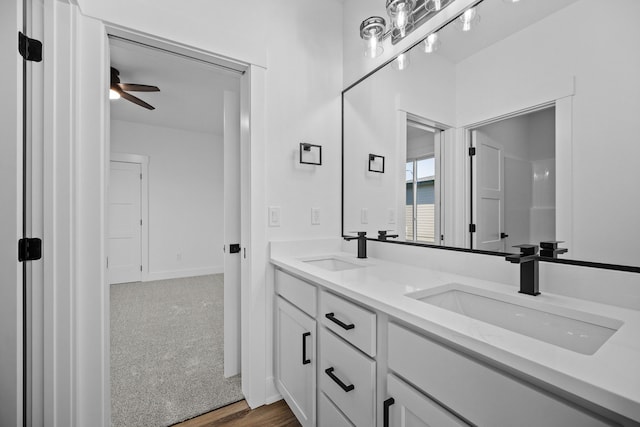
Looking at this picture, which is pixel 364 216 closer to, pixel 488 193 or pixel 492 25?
pixel 488 193

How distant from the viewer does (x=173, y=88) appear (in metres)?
3.19

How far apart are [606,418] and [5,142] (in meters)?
1.78

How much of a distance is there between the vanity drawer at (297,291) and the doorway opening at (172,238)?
0.47m

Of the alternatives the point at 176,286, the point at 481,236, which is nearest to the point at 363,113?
the point at 481,236

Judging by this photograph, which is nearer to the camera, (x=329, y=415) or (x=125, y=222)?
(x=329, y=415)

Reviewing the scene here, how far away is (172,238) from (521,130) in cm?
494

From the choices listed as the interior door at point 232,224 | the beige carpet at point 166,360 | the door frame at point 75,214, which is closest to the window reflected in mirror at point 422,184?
the interior door at point 232,224

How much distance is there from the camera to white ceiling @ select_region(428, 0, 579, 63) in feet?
3.28

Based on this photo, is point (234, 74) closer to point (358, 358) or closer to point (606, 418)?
point (358, 358)

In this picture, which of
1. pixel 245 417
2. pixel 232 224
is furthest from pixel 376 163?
pixel 245 417

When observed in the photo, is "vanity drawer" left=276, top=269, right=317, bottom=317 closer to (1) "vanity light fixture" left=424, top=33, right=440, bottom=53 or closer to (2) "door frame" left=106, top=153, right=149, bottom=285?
(1) "vanity light fixture" left=424, top=33, right=440, bottom=53

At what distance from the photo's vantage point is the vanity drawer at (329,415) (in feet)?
3.48

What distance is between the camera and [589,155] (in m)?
0.87

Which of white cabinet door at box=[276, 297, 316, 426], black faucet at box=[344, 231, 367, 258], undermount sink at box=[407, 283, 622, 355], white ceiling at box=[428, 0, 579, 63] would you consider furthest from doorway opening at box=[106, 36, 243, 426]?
undermount sink at box=[407, 283, 622, 355]
